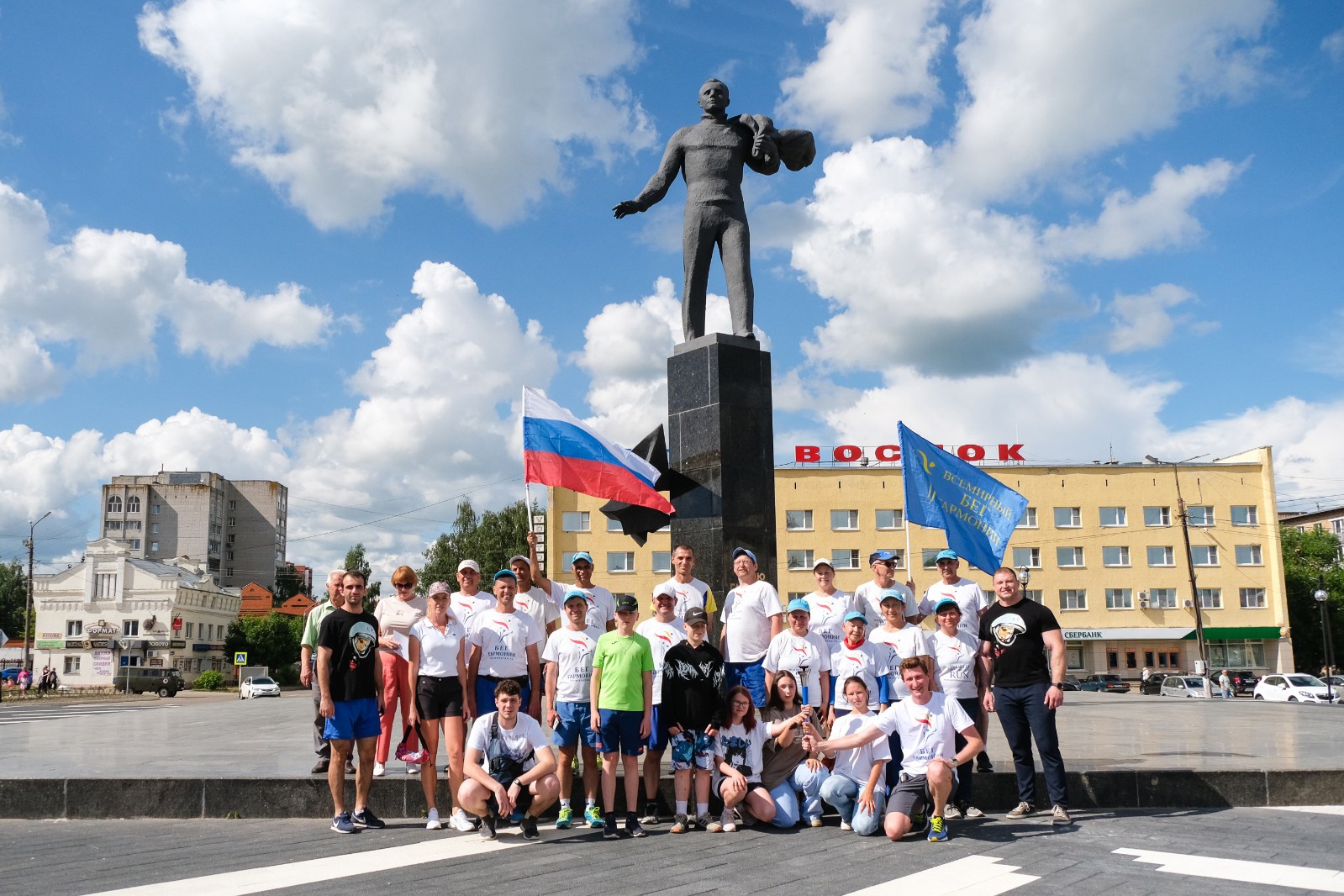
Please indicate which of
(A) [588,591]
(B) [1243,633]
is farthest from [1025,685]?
(B) [1243,633]

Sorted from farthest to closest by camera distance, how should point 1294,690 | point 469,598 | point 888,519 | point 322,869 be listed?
point 888,519 < point 1294,690 < point 469,598 < point 322,869

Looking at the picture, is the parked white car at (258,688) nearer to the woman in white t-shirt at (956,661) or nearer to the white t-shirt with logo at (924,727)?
the woman in white t-shirt at (956,661)

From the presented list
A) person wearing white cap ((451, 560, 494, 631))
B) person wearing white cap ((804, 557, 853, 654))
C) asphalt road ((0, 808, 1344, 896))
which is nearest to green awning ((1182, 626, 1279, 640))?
asphalt road ((0, 808, 1344, 896))

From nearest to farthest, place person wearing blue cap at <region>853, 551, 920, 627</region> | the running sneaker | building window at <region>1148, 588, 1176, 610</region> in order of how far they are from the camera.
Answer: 1. the running sneaker
2. person wearing blue cap at <region>853, 551, 920, 627</region>
3. building window at <region>1148, 588, 1176, 610</region>

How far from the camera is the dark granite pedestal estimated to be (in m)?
10.1

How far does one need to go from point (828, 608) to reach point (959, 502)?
273cm

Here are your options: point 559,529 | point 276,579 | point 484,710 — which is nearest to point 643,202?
point 484,710

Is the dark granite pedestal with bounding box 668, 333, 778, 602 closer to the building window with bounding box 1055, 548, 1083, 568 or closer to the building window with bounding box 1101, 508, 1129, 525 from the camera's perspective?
the building window with bounding box 1055, 548, 1083, 568

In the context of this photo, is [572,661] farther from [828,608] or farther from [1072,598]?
[1072,598]

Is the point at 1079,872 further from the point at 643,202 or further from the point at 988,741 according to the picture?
the point at 643,202

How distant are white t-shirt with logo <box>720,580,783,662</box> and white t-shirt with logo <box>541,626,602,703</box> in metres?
1.20

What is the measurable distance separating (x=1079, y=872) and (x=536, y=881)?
2.96m

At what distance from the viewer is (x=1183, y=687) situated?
36688 millimetres

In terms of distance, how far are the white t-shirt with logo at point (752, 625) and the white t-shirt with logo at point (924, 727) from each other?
1.20 metres
